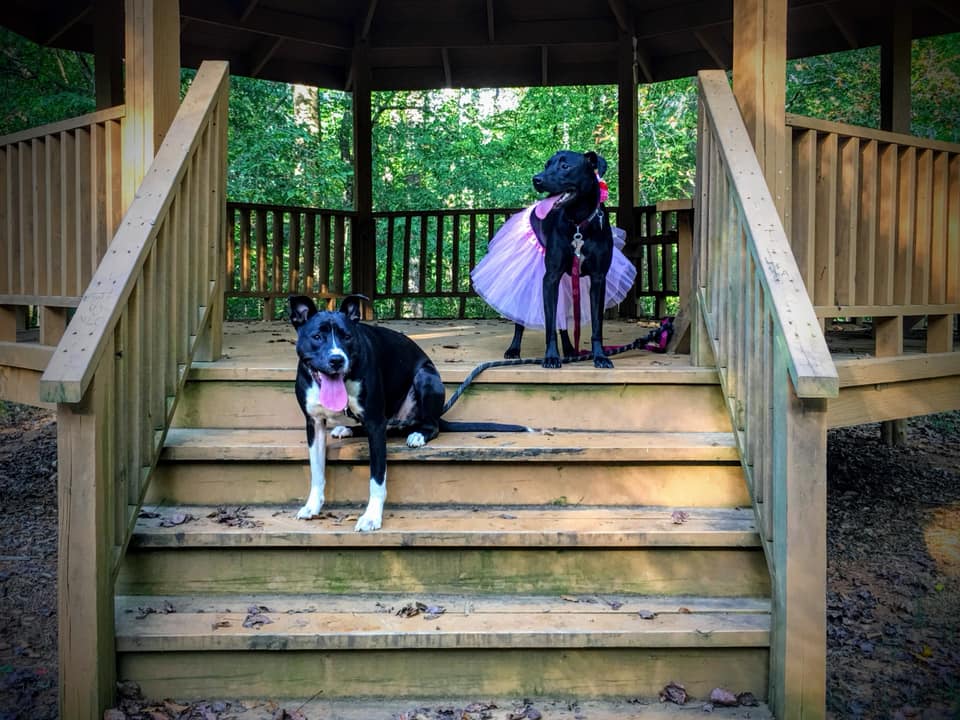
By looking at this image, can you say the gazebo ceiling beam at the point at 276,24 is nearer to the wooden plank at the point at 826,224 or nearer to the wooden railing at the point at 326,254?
the wooden railing at the point at 326,254

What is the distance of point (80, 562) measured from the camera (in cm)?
261

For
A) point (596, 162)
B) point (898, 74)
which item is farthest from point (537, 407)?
point (898, 74)

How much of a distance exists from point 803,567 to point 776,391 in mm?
562

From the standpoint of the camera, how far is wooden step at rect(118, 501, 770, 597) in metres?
3.03

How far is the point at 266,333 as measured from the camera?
6.66 m

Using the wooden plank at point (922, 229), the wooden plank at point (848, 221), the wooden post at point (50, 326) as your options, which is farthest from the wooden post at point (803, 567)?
the wooden post at point (50, 326)

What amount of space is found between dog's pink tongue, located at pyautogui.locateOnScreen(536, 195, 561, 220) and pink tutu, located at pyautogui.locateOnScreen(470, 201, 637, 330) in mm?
220

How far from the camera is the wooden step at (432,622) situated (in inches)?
108

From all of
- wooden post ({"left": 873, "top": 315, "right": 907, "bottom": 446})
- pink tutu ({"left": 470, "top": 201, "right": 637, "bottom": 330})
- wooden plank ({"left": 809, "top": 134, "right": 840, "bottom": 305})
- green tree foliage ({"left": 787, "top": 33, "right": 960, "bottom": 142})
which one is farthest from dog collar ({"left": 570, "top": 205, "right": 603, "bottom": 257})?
green tree foliage ({"left": 787, "top": 33, "right": 960, "bottom": 142})

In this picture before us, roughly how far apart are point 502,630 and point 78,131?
3.32m

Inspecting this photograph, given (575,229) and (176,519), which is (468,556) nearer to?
(176,519)

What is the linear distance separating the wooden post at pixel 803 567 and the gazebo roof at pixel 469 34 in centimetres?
619

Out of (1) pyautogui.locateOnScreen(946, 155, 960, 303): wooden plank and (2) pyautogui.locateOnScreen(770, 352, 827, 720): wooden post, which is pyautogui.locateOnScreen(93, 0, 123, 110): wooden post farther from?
(2) pyautogui.locateOnScreen(770, 352, 827, 720): wooden post

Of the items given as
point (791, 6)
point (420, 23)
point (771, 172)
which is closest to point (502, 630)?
point (771, 172)
